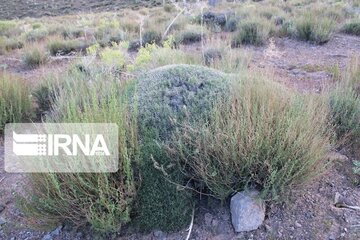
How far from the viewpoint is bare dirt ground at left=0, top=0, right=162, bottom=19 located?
2642cm

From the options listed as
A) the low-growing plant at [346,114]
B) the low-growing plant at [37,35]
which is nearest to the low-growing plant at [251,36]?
the low-growing plant at [346,114]

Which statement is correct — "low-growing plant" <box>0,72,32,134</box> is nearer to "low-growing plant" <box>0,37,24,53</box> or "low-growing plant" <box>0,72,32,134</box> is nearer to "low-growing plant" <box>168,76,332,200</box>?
"low-growing plant" <box>168,76,332,200</box>

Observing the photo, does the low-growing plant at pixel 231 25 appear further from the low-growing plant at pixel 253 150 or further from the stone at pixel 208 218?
the stone at pixel 208 218

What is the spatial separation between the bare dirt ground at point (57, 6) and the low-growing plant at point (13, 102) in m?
21.9

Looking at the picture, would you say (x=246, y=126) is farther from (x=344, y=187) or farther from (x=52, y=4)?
(x=52, y=4)

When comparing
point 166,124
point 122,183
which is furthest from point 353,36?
point 122,183

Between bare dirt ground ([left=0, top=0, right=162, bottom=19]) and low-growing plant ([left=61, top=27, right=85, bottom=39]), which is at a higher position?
low-growing plant ([left=61, top=27, right=85, bottom=39])

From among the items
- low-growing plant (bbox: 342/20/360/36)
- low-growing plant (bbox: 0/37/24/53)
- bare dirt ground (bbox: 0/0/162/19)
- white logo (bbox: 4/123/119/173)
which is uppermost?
white logo (bbox: 4/123/119/173)

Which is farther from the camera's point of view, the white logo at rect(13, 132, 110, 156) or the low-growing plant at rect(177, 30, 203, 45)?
the low-growing plant at rect(177, 30, 203, 45)

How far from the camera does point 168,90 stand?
338cm

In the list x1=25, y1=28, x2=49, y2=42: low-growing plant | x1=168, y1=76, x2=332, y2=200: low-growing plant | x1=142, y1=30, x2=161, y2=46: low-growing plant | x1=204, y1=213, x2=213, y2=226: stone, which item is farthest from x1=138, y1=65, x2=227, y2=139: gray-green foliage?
x1=25, y1=28, x2=49, y2=42: low-growing plant

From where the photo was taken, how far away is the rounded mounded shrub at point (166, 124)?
2723 mm

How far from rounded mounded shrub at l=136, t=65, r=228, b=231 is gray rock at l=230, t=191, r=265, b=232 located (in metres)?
0.37

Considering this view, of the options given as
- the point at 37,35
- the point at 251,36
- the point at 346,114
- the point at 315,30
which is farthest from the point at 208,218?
the point at 37,35
